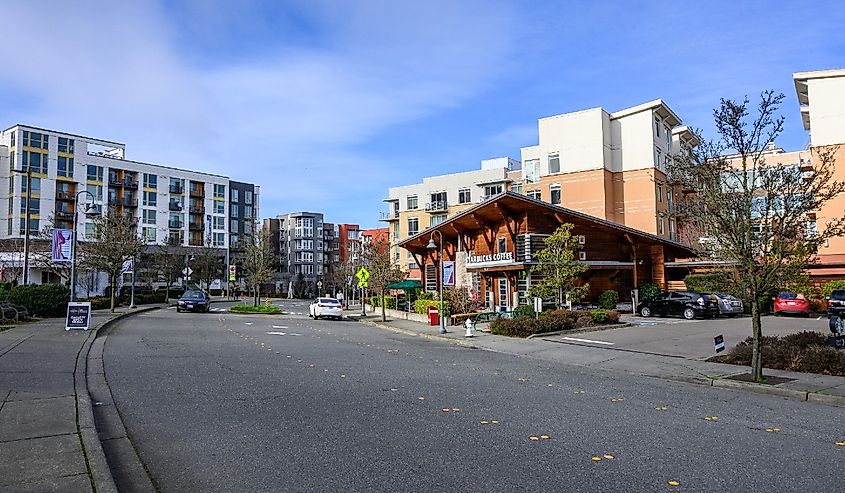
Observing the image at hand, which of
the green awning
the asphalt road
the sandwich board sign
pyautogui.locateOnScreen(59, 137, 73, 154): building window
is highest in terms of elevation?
pyautogui.locateOnScreen(59, 137, 73, 154): building window

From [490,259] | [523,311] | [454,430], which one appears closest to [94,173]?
[490,259]

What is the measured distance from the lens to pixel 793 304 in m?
31.1

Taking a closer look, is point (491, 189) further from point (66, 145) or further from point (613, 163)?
point (66, 145)

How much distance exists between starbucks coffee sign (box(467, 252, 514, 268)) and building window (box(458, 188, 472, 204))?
3991cm

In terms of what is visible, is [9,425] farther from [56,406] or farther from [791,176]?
[791,176]

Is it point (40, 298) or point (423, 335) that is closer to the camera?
point (423, 335)

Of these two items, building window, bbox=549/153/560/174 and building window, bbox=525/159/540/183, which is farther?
building window, bbox=525/159/540/183

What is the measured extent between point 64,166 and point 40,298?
68.8 metres

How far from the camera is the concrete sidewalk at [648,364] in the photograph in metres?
11.0

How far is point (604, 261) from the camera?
3678 centimetres

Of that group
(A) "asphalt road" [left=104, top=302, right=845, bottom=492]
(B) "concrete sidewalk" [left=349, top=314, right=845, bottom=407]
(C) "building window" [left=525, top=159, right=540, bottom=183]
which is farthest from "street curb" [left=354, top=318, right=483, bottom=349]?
(C) "building window" [left=525, top=159, right=540, bottom=183]

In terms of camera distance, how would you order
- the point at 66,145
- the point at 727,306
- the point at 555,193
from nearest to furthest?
the point at 727,306 < the point at 555,193 < the point at 66,145

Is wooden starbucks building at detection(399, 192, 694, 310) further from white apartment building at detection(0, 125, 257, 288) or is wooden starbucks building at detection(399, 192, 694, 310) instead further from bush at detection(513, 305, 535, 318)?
white apartment building at detection(0, 125, 257, 288)

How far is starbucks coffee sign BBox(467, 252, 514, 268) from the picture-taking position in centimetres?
3469
